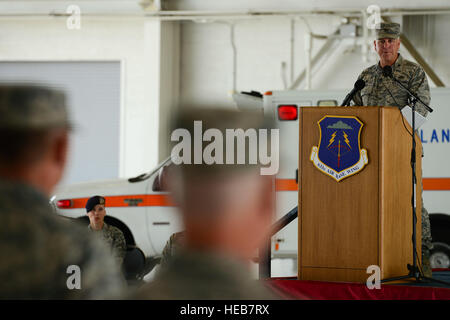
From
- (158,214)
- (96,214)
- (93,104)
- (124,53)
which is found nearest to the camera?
(96,214)

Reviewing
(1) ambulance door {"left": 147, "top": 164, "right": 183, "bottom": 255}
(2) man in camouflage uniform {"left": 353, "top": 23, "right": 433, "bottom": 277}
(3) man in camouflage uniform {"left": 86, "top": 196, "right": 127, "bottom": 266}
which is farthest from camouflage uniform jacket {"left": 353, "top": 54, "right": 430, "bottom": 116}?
(1) ambulance door {"left": 147, "top": 164, "right": 183, "bottom": 255}

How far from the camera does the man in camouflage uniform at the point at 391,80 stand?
375 cm

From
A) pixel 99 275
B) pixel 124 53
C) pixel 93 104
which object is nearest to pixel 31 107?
pixel 99 275

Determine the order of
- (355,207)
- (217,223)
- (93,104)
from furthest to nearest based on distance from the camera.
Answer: (93,104) < (355,207) < (217,223)

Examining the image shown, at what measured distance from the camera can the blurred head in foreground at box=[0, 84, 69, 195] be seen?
3.48 ft

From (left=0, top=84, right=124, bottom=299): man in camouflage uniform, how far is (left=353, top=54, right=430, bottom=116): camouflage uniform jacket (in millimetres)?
2899

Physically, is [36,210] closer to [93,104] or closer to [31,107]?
[31,107]

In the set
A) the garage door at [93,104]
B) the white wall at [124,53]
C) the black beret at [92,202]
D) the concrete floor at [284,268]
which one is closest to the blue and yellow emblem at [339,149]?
the black beret at [92,202]

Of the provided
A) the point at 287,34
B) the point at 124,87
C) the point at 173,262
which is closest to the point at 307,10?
the point at 287,34

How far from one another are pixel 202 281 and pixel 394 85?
3.00 meters

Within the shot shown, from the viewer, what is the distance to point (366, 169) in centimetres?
310

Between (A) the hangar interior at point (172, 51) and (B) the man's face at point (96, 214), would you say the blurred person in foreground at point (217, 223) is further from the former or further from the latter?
(A) the hangar interior at point (172, 51)

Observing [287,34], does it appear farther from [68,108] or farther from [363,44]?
[68,108]

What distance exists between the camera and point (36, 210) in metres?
1.05
